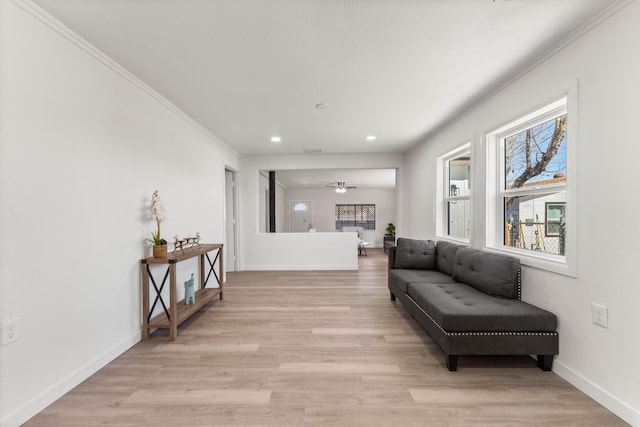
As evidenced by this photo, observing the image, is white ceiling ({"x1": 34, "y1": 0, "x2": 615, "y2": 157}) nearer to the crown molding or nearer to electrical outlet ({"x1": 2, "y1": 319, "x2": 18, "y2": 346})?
the crown molding

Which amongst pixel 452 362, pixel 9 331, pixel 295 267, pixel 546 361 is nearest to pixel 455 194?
pixel 546 361

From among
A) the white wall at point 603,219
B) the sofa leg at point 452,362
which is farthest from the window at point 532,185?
the sofa leg at point 452,362

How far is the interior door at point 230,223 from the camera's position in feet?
18.1

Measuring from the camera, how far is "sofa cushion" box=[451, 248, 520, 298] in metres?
2.33

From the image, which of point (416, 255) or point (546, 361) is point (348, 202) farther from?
point (546, 361)

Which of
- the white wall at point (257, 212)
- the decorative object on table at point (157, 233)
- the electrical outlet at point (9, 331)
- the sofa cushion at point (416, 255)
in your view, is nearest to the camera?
the electrical outlet at point (9, 331)

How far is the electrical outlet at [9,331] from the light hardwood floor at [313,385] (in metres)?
0.51

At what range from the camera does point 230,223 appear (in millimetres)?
5559

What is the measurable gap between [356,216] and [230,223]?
260 inches

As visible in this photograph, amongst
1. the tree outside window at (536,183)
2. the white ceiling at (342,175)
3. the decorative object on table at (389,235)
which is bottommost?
the decorative object on table at (389,235)

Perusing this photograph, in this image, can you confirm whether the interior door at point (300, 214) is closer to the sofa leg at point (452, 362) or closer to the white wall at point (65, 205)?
the white wall at point (65, 205)

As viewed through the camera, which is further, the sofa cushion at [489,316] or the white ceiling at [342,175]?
the white ceiling at [342,175]

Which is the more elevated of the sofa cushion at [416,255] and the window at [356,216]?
the window at [356,216]

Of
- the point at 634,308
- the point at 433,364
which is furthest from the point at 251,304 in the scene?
the point at 634,308
